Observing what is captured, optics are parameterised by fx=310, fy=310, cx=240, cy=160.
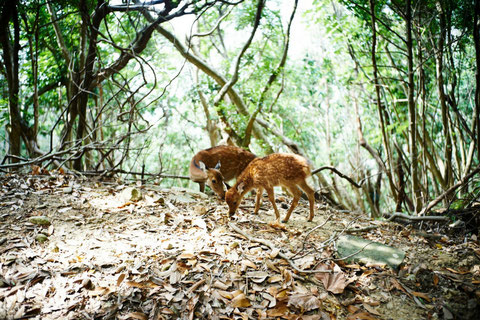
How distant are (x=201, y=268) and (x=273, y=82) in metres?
6.19

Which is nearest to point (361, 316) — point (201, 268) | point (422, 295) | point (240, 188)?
point (422, 295)

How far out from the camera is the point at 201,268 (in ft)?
11.0

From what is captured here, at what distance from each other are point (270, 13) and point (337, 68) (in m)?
3.16

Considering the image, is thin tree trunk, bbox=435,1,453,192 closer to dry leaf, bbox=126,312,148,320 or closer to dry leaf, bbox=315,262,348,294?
dry leaf, bbox=315,262,348,294

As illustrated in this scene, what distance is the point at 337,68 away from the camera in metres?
10.4

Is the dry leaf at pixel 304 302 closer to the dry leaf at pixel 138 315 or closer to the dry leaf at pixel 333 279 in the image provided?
the dry leaf at pixel 333 279

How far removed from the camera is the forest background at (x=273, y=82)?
18.5ft

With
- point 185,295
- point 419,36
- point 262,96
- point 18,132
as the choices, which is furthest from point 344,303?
point 18,132

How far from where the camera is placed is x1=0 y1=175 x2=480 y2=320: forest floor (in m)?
2.86

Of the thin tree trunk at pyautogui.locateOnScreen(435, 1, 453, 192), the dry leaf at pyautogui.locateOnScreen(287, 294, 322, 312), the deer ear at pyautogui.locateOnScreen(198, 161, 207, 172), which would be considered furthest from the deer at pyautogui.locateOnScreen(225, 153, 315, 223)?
the thin tree trunk at pyautogui.locateOnScreen(435, 1, 453, 192)

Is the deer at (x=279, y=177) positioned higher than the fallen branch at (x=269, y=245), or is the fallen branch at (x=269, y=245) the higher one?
the deer at (x=279, y=177)

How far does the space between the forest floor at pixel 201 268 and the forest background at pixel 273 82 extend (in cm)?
147

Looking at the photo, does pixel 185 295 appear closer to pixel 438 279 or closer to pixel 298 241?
pixel 298 241

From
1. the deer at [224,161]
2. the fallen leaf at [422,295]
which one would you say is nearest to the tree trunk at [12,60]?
the deer at [224,161]
